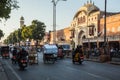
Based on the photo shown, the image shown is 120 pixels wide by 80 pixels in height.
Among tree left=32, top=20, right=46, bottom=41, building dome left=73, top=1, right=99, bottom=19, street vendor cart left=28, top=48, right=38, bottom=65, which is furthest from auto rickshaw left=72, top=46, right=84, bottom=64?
tree left=32, top=20, right=46, bottom=41

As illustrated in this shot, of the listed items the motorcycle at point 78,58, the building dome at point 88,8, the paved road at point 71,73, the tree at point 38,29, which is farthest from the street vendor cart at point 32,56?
the tree at point 38,29

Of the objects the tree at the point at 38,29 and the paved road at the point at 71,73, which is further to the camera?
the tree at the point at 38,29

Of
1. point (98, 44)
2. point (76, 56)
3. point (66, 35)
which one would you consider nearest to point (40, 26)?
point (66, 35)

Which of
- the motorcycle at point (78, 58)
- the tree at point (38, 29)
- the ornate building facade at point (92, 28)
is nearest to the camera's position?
the motorcycle at point (78, 58)

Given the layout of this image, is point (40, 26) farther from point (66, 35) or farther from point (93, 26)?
point (93, 26)

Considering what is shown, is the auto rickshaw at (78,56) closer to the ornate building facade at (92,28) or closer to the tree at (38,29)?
the ornate building facade at (92,28)

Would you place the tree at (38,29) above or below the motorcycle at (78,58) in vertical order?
above

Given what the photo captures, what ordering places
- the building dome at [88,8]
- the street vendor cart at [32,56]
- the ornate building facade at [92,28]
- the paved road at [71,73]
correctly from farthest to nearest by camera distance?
1. the building dome at [88,8]
2. the ornate building facade at [92,28]
3. the street vendor cart at [32,56]
4. the paved road at [71,73]

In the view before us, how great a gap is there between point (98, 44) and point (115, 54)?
78.9ft

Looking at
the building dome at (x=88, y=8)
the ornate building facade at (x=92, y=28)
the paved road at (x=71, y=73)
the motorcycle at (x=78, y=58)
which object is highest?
the building dome at (x=88, y=8)

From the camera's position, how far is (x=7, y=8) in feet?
112

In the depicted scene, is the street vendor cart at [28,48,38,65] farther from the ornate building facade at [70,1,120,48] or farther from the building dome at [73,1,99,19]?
the building dome at [73,1,99,19]

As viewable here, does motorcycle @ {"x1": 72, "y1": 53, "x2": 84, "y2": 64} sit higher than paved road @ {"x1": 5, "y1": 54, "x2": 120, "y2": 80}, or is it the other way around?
motorcycle @ {"x1": 72, "y1": 53, "x2": 84, "y2": 64}

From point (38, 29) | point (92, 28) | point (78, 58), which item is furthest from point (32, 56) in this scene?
point (38, 29)
